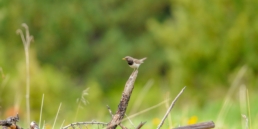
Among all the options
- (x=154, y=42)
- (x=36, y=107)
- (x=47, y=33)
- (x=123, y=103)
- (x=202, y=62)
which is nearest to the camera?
(x=123, y=103)

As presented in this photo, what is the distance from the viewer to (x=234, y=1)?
14.1m

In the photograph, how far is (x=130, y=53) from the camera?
2505 cm

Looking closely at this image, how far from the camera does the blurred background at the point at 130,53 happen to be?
523 inches

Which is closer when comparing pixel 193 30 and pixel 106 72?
pixel 193 30

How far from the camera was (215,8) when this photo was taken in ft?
46.2

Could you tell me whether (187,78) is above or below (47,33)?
below

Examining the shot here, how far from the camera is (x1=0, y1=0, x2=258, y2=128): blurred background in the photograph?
1328 cm

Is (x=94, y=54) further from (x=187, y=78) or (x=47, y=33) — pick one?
(x=187, y=78)

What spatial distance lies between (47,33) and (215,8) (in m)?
9.51

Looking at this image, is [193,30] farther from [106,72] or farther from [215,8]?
[106,72]

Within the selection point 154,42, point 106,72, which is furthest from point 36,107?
point 154,42

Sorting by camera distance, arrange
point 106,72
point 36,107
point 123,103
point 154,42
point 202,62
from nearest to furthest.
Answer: point 123,103
point 36,107
point 202,62
point 106,72
point 154,42

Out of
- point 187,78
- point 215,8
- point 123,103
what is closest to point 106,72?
point 187,78

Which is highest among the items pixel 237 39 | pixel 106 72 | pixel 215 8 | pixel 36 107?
pixel 106 72
